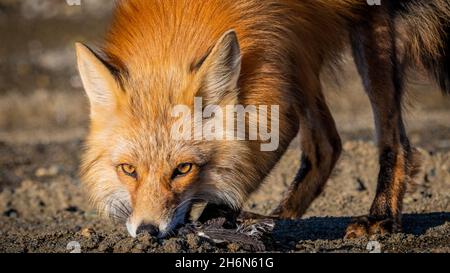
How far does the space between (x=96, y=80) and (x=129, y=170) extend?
66cm

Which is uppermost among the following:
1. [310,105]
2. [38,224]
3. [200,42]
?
[200,42]

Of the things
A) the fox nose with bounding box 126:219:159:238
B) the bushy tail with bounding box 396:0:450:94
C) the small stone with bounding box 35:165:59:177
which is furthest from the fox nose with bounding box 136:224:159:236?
the small stone with bounding box 35:165:59:177

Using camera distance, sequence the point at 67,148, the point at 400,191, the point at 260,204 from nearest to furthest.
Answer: the point at 400,191 < the point at 260,204 < the point at 67,148

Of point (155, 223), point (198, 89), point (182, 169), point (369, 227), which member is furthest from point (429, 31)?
point (155, 223)

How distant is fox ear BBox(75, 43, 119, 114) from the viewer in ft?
17.5

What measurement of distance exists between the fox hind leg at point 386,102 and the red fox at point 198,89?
0.04 feet

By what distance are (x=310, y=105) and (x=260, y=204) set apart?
2331 mm

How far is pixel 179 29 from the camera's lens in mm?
5562

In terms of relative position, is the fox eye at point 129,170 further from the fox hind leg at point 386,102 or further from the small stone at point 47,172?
the small stone at point 47,172

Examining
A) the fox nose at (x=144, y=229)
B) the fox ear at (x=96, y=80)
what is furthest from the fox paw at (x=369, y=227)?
the fox ear at (x=96, y=80)

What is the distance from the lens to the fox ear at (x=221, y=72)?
5180 millimetres
